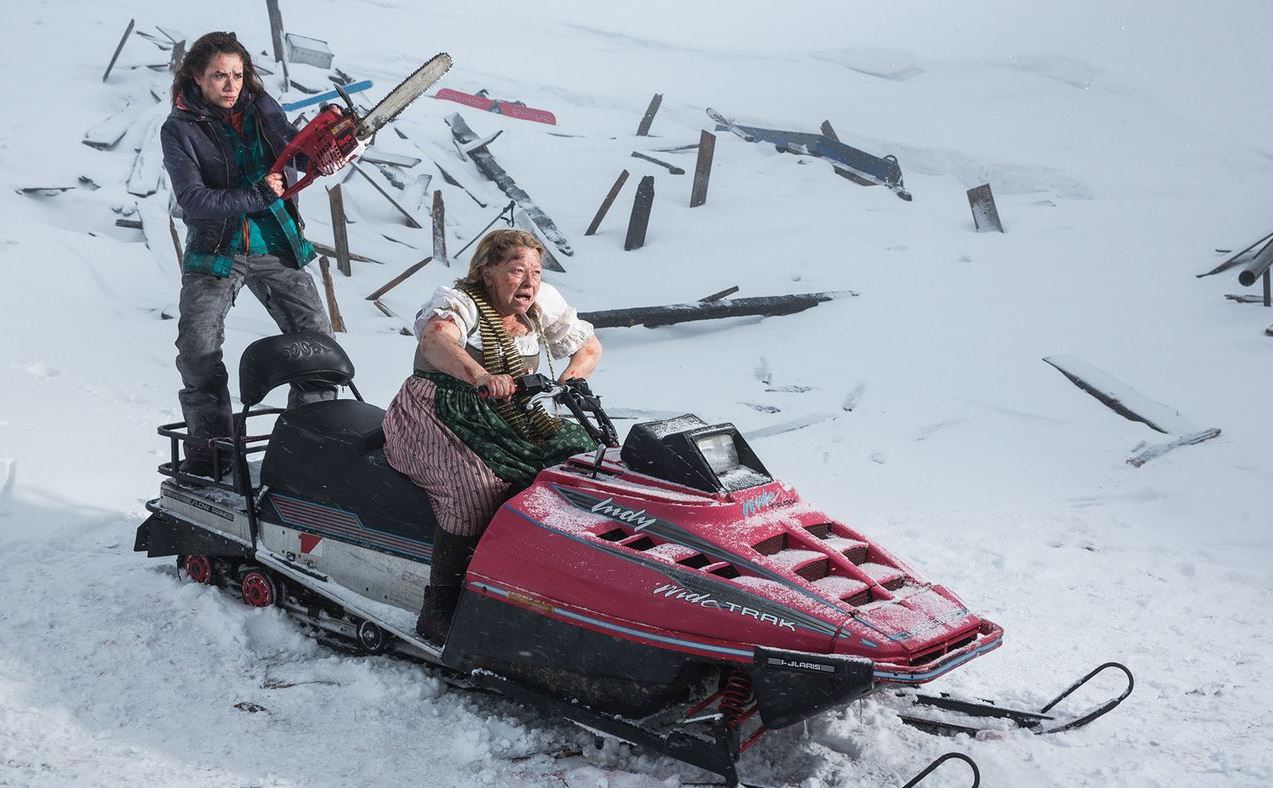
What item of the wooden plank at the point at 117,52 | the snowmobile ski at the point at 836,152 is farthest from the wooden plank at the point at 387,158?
the snowmobile ski at the point at 836,152

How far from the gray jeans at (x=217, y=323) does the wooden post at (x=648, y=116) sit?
997 centimetres

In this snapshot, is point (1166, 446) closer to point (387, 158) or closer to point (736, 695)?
point (736, 695)

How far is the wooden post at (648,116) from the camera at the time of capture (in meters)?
13.9

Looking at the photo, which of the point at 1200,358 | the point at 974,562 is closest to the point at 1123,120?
the point at 1200,358

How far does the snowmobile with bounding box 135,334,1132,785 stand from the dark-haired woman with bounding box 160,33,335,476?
1.46 feet

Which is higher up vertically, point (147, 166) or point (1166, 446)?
point (147, 166)

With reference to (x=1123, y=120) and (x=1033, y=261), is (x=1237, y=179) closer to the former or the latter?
(x=1123, y=120)

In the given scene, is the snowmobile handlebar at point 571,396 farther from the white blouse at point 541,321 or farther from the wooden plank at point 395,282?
the wooden plank at point 395,282

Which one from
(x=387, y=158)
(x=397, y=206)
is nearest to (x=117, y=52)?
(x=387, y=158)

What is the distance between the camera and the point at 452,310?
342 cm

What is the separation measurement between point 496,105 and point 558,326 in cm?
1038

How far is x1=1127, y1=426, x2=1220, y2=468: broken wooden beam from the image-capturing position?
6036mm

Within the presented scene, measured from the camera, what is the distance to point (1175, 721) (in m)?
3.38

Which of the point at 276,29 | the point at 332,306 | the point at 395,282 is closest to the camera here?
the point at 332,306
